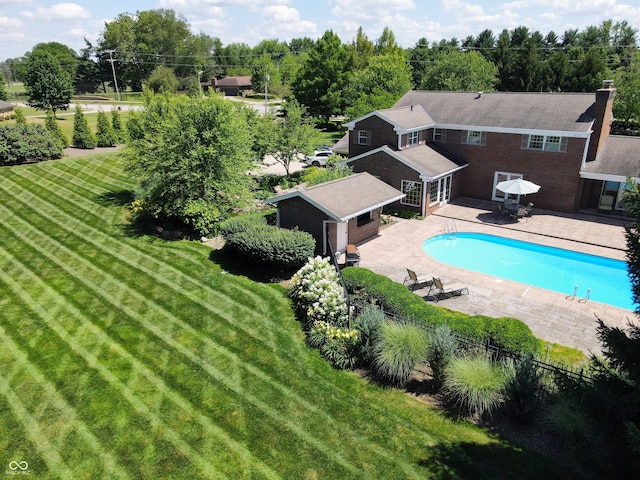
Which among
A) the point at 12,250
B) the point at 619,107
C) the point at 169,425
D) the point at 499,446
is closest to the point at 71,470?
the point at 169,425

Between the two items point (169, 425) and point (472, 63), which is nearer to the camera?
point (169, 425)

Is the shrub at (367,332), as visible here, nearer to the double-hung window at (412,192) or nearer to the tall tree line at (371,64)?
the double-hung window at (412,192)

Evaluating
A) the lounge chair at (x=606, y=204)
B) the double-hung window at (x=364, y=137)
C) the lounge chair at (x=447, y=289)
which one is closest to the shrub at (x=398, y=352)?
the lounge chair at (x=447, y=289)

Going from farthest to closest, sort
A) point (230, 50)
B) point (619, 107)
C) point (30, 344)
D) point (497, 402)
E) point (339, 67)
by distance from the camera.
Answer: point (230, 50)
point (339, 67)
point (619, 107)
point (30, 344)
point (497, 402)

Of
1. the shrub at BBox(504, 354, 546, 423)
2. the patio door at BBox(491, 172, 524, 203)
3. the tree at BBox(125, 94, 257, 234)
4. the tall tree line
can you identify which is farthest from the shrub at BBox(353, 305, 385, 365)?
the tall tree line

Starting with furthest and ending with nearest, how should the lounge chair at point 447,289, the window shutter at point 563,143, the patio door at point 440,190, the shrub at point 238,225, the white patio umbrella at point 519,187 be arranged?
the patio door at point 440,190
the window shutter at point 563,143
the white patio umbrella at point 519,187
the shrub at point 238,225
the lounge chair at point 447,289

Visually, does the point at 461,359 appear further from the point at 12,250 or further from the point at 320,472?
the point at 12,250
